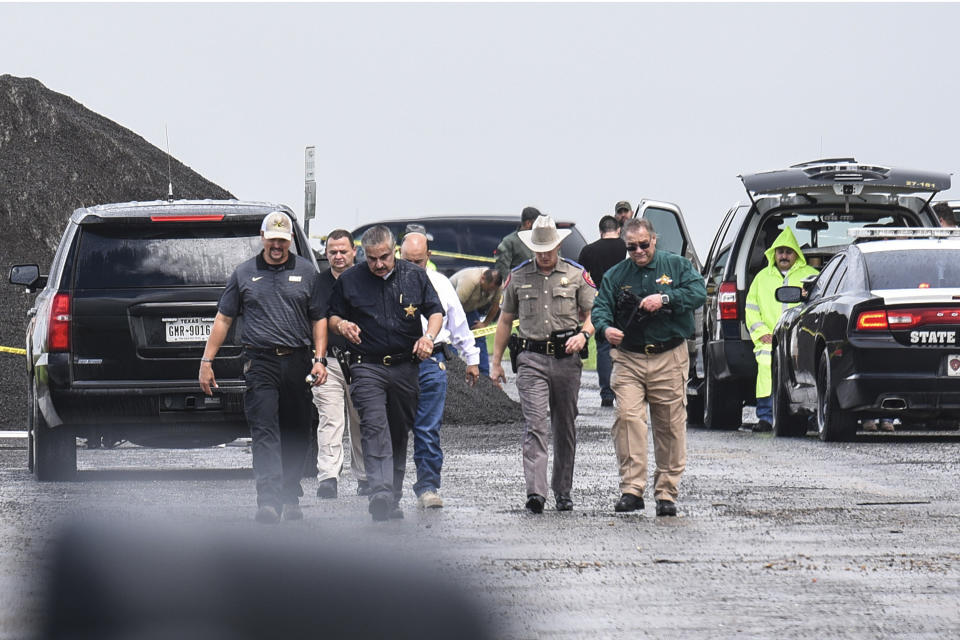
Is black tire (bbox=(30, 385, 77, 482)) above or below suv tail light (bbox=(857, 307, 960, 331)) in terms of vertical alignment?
below

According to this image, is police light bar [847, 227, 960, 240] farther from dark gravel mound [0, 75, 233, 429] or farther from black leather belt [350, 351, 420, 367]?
dark gravel mound [0, 75, 233, 429]

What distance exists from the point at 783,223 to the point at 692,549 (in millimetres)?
9963

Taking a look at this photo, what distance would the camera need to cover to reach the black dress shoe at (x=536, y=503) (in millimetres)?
9977

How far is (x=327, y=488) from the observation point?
444 inches

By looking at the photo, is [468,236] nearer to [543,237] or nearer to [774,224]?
[774,224]

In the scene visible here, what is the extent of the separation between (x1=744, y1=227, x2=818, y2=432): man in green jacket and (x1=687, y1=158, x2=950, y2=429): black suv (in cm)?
11

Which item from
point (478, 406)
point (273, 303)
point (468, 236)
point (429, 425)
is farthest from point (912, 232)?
point (468, 236)

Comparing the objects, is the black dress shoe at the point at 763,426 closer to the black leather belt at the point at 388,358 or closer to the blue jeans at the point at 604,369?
the blue jeans at the point at 604,369

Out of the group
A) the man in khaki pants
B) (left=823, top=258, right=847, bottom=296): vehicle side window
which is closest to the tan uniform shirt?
(left=823, top=258, right=847, bottom=296): vehicle side window

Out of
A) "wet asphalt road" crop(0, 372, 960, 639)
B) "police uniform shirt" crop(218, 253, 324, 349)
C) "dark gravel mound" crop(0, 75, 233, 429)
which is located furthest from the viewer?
"dark gravel mound" crop(0, 75, 233, 429)

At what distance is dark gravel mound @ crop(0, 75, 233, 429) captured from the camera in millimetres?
37531

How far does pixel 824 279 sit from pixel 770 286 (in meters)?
0.75

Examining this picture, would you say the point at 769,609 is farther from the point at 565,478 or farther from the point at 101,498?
the point at 101,498

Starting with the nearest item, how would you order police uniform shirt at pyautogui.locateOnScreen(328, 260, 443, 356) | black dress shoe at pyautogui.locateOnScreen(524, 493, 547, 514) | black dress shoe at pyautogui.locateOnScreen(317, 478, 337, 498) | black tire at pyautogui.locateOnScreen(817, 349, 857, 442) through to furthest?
black dress shoe at pyautogui.locateOnScreen(524, 493, 547, 514)
police uniform shirt at pyautogui.locateOnScreen(328, 260, 443, 356)
black dress shoe at pyautogui.locateOnScreen(317, 478, 337, 498)
black tire at pyautogui.locateOnScreen(817, 349, 857, 442)
